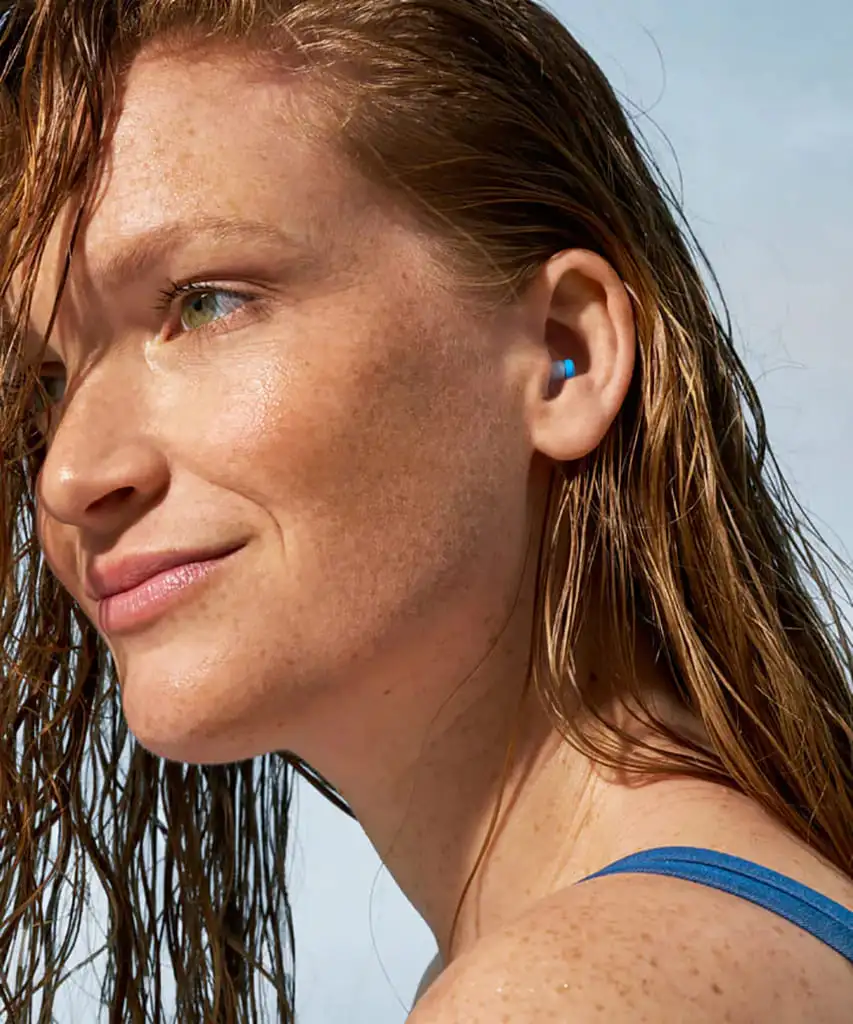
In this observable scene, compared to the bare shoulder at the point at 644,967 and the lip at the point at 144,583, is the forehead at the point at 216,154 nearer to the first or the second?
the lip at the point at 144,583

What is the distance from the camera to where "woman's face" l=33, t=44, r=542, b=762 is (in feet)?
5.36

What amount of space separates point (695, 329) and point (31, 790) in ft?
3.75

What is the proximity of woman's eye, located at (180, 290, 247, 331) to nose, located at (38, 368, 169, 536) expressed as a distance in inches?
3.8

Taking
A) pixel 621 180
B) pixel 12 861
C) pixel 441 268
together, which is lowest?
pixel 12 861

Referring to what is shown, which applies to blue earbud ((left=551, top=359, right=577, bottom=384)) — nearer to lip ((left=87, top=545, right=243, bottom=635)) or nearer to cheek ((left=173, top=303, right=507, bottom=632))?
cheek ((left=173, top=303, right=507, bottom=632))

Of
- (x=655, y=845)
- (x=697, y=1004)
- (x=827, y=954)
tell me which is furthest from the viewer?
(x=655, y=845)

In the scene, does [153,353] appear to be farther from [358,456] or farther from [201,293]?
[358,456]

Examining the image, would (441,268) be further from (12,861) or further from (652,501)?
(12,861)

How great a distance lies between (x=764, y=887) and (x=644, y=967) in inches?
8.3

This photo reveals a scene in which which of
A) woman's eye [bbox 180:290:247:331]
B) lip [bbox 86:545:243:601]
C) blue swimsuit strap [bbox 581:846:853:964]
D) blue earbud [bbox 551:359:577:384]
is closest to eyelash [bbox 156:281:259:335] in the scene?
woman's eye [bbox 180:290:247:331]

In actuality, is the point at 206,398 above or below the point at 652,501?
above

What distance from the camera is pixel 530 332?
5.81ft

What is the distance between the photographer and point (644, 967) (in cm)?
129

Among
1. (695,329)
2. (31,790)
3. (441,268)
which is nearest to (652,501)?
(695,329)
